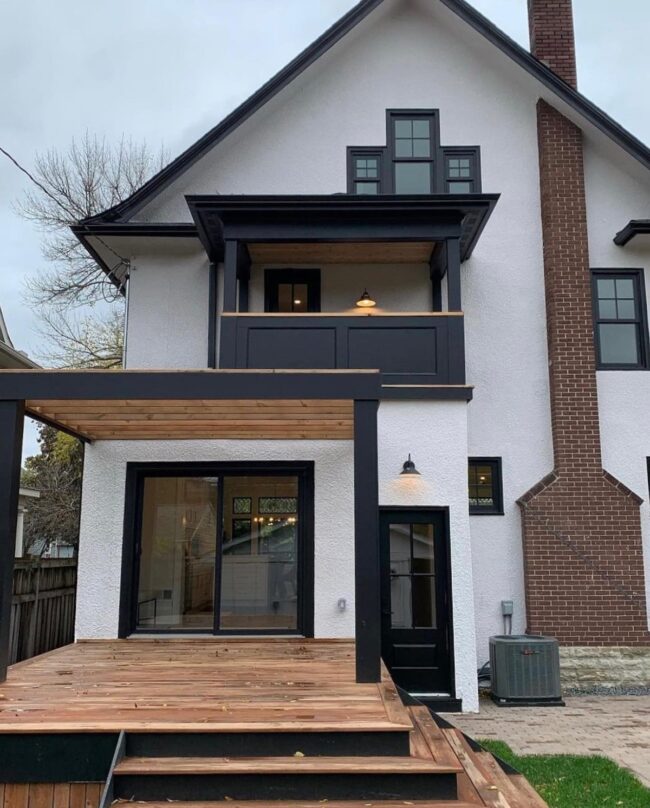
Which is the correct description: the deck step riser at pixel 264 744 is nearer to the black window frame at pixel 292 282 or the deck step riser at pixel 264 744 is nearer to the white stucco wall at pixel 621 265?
the white stucco wall at pixel 621 265

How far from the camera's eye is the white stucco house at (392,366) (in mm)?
8391

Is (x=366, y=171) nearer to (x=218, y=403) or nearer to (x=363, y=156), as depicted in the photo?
(x=363, y=156)

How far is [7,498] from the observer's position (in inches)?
242

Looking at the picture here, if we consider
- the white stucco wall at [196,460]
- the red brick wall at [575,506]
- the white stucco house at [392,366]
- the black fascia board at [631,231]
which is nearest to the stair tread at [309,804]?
the white stucco house at [392,366]

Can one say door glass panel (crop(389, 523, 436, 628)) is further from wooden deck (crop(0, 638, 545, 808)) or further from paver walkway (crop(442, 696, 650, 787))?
wooden deck (crop(0, 638, 545, 808))

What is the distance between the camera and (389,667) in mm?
8602

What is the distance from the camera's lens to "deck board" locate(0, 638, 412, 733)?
4801mm

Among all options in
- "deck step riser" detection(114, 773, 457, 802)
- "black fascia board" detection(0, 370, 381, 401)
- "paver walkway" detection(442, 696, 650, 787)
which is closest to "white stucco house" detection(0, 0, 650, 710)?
"black fascia board" detection(0, 370, 381, 401)

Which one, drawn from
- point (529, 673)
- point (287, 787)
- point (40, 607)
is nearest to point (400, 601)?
point (529, 673)

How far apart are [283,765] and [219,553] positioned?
4.07 metres

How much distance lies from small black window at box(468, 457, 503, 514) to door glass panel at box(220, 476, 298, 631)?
8.92 ft

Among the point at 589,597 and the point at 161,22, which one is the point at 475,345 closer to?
the point at 589,597

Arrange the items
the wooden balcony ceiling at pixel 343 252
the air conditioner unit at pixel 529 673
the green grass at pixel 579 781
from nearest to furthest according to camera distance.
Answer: the green grass at pixel 579 781
the air conditioner unit at pixel 529 673
the wooden balcony ceiling at pixel 343 252

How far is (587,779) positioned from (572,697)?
3.53 meters
